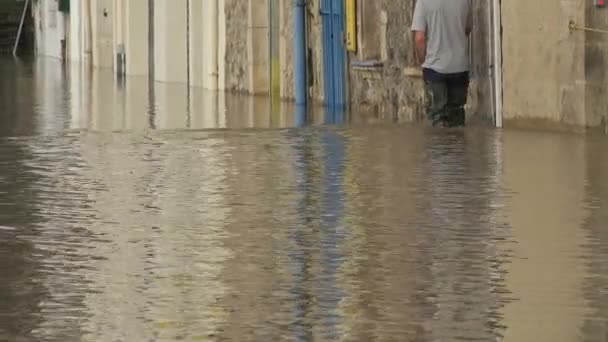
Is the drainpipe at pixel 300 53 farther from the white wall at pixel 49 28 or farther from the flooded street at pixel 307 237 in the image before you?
the white wall at pixel 49 28

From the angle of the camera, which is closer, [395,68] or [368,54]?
[395,68]

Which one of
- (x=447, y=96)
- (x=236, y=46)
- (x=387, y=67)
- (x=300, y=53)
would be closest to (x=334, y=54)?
(x=300, y=53)

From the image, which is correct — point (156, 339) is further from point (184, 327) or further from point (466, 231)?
point (466, 231)

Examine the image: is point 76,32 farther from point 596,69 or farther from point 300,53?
point 596,69

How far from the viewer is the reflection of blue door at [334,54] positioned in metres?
21.3

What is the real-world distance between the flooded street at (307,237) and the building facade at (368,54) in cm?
50

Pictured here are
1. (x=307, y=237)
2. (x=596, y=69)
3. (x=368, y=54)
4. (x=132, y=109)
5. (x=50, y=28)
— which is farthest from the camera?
(x=50, y=28)

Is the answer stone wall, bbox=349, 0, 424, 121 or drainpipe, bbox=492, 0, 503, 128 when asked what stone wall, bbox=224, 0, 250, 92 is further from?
drainpipe, bbox=492, 0, 503, 128

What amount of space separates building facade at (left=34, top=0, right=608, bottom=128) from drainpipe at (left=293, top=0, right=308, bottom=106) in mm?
23

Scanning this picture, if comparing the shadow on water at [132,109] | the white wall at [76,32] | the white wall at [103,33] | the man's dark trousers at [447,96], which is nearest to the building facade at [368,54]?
the man's dark trousers at [447,96]

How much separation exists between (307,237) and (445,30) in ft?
22.8

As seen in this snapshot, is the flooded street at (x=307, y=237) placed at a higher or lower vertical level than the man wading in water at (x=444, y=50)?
lower

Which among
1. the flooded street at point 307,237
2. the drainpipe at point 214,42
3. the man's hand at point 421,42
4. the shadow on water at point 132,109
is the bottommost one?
the flooded street at point 307,237

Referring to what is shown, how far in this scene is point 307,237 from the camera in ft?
28.4
